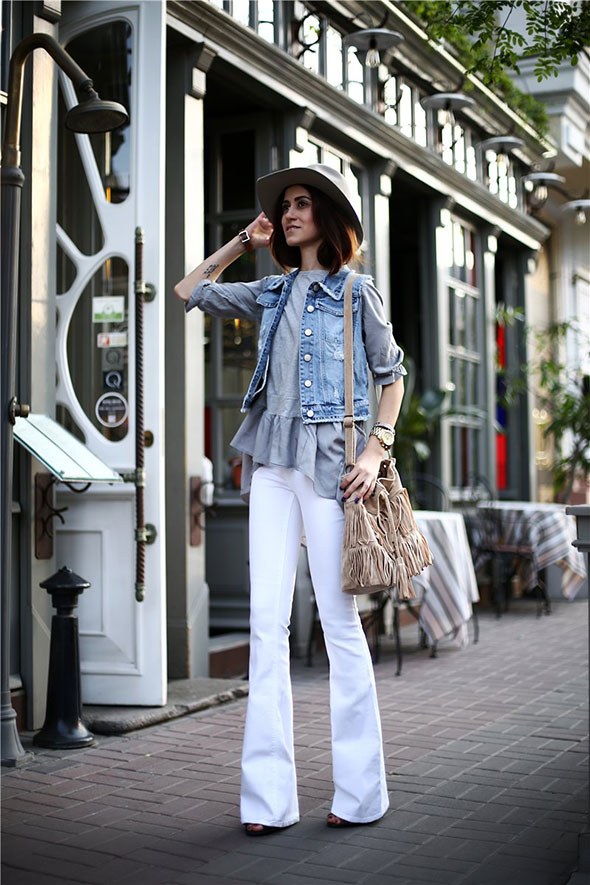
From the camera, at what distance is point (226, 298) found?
3.86m

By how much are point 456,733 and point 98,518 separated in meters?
1.94

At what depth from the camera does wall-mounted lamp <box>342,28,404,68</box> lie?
→ 23.9 feet

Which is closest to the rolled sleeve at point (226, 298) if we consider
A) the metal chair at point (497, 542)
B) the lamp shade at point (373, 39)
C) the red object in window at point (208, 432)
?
the red object in window at point (208, 432)

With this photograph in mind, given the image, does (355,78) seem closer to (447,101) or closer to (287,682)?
(447,101)

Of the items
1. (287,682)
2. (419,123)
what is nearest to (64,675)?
(287,682)

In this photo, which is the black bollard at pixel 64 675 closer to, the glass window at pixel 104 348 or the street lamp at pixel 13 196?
the street lamp at pixel 13 196

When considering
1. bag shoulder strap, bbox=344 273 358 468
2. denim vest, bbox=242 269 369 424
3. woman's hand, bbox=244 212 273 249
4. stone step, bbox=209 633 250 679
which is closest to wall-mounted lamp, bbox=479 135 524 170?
stone step, bbox=209 633 250 679

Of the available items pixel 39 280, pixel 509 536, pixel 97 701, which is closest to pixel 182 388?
pixel 39 280

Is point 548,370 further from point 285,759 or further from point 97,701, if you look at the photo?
point 285,759

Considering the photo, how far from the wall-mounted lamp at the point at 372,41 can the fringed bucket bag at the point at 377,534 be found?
4077 mm

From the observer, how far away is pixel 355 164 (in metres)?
8.59

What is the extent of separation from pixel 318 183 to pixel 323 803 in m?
2.06

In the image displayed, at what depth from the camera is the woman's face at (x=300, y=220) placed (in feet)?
12.3

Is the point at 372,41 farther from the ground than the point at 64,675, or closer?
farther from the ground
